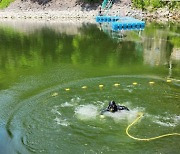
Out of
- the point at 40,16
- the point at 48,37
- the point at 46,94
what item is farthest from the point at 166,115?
the point at 40,16

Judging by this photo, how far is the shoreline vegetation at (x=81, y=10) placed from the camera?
5872 cm

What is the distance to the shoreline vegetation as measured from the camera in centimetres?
5872

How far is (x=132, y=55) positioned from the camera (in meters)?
30.2

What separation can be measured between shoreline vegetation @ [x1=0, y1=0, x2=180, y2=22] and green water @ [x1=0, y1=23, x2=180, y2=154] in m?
22.6

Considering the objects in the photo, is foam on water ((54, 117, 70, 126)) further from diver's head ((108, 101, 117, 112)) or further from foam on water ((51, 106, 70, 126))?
diver's head ((108, 101, 117, 112))

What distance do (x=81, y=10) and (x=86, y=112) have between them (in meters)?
51.9

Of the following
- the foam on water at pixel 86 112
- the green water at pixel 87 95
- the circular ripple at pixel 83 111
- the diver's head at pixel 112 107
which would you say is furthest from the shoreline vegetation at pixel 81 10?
the diver's head at pixel 112 107

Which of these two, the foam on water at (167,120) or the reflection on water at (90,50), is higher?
the reflection on water at (90,50)

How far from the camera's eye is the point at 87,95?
19.4 metres

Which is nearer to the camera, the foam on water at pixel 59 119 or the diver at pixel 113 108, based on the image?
the foam on water at pixel 59 119

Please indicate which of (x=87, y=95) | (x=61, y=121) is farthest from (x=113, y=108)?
(x=87, y=95)

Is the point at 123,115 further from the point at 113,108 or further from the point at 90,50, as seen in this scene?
the point at 90,50

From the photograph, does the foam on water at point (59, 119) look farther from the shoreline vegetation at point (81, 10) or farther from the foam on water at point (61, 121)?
the shoreline vegetation at point (81, 10)

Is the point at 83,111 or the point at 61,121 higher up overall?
the point at 83,111
